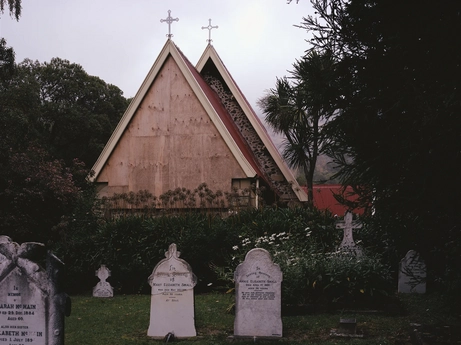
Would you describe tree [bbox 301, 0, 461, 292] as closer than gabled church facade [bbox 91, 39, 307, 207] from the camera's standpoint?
Yes

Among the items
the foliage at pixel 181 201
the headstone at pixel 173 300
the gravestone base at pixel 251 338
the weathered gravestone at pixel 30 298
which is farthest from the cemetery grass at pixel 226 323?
the foliage at pixel 181 201

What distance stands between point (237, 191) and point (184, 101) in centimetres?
407

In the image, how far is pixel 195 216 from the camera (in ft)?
47.0

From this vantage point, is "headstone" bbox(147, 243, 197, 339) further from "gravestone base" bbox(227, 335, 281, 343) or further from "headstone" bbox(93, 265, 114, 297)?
"headstone" bbox(93, 265, 114, 297)

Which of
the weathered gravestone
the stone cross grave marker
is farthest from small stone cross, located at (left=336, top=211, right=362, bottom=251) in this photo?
the weathered gravestone

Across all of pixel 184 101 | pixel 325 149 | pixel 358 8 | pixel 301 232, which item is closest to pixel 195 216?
pixel 301 232

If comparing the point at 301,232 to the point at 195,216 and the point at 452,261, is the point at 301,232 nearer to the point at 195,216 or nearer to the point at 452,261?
the point at 195,216

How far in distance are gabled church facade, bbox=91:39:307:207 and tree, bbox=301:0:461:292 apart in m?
10.1

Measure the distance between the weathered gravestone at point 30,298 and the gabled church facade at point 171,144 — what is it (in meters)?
12.3

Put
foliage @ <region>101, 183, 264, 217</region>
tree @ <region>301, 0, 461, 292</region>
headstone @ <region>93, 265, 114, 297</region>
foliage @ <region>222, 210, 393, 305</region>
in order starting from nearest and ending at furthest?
tree @ <region>301, 0, 461, 292</region>, foliage @ <region>222, 210, 393, 305</region>, headstone @ <region>93, 265, 114, 297</region>, foliage @ <region>101, 183, 264, 217</region>

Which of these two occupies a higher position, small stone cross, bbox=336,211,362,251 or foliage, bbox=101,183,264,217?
foliage, bbox=101,183,264,217

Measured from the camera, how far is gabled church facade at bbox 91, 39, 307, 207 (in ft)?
59.4

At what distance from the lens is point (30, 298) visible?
18.5 ft

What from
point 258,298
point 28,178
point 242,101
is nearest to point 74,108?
point 242,101
